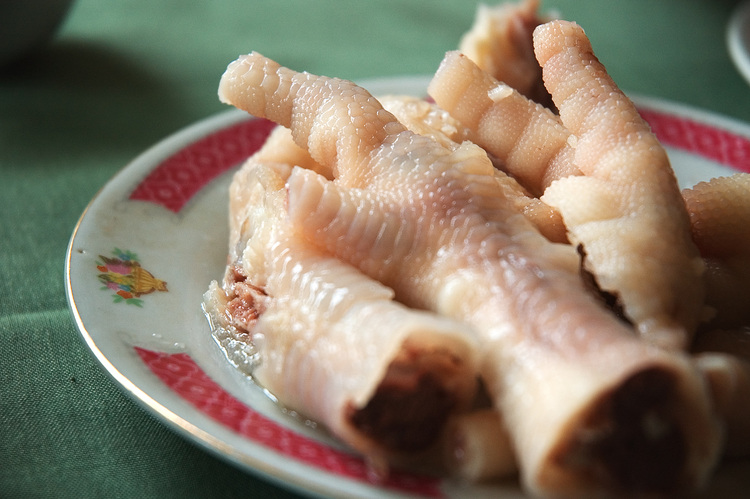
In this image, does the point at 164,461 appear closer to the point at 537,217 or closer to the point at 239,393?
the point at 239,393

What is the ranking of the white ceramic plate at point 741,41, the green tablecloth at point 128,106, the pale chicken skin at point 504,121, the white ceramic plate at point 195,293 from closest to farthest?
the white ceramic plate at point 195,293 → the green tablecloth at point 128,106 → the pale chicken skin at point 504,121 → the white ceramic plate at point 741,41

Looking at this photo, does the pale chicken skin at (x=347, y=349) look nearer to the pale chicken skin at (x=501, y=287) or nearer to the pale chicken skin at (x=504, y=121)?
the pale chicken skin at (x=501, y=287)

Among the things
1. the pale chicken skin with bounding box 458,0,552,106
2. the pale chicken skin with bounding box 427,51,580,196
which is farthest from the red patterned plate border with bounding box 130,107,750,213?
the pale chicken skin with bounding box 427,51,580,196

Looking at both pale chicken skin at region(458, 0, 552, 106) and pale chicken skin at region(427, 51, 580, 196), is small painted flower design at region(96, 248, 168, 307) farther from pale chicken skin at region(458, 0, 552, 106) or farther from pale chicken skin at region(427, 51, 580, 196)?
pale chicken skin at region(458, 0, 552, 106)

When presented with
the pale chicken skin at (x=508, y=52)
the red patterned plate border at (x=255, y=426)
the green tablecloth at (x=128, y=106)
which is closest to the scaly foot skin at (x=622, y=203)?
the red patterned plate border at (x=255, y=426)

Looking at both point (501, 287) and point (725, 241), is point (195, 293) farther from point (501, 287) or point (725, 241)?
point (725, 241)

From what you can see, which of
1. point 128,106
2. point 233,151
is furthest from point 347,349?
point 128,106
